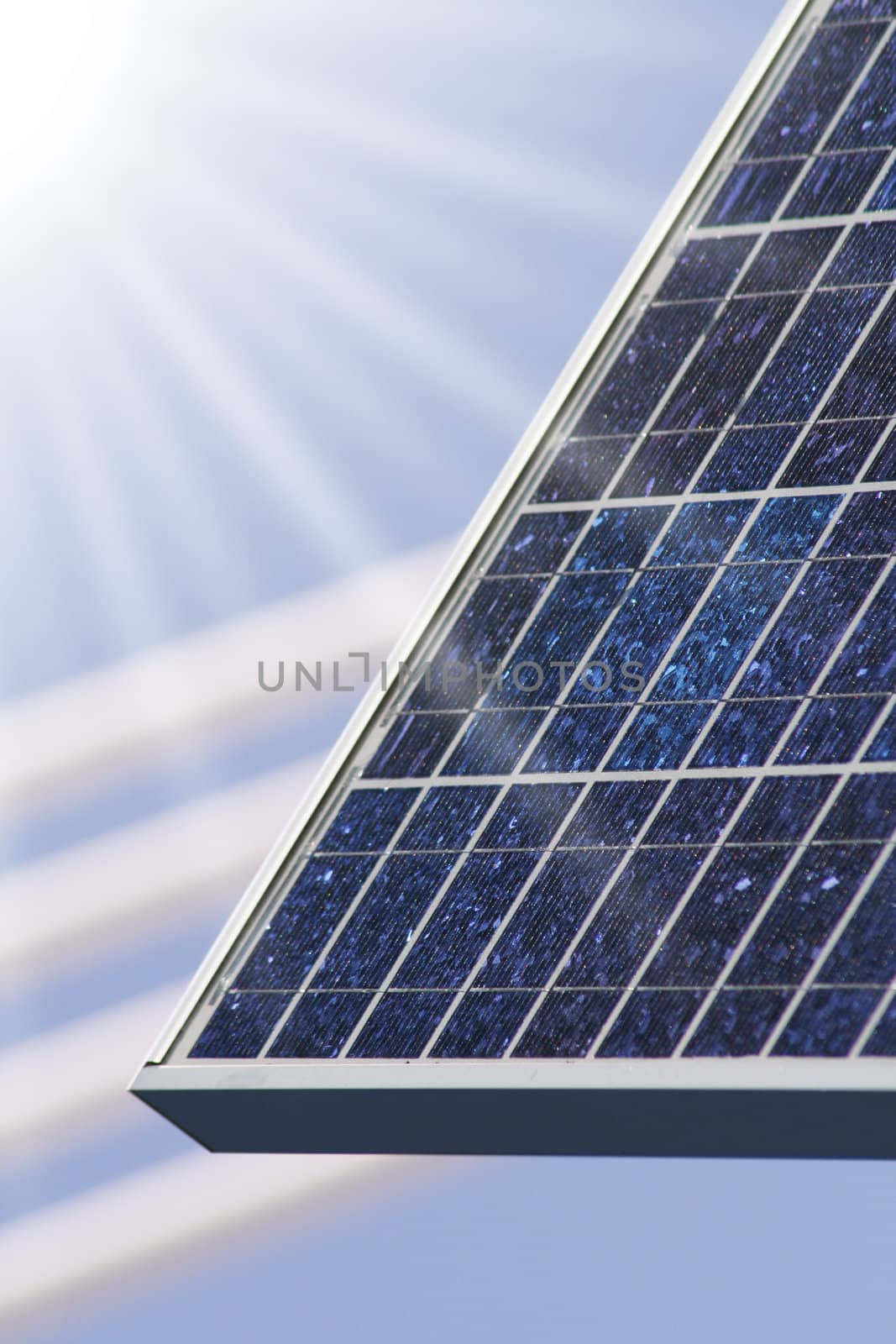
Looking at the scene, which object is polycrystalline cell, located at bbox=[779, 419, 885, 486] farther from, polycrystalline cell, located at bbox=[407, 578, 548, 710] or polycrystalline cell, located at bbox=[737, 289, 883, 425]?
polycrystalline cell, located at bbox=[407, 578, 548, 710]

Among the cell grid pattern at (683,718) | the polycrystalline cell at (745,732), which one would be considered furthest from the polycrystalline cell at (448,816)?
the polycrystalline cell at (745,732)

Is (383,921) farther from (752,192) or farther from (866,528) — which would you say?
(752,192)

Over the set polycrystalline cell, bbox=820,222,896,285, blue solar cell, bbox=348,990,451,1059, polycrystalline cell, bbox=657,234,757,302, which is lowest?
blue solar cell, bbox=348,990,451,1059

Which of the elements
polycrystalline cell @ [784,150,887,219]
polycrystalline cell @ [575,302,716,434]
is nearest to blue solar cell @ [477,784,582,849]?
polycrystalline cell @ [575,302,716,434]

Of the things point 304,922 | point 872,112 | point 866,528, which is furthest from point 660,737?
point 872,112

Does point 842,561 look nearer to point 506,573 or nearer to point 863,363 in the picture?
point 863,363
